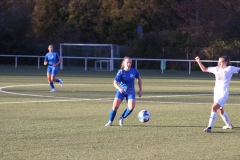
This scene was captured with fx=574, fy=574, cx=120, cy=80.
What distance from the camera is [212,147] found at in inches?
416

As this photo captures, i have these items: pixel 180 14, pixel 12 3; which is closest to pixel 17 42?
pixel 12 3

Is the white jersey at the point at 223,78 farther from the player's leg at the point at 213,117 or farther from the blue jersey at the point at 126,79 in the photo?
the blue jersey at the point at 126,79

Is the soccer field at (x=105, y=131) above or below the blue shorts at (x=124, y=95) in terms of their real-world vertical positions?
below

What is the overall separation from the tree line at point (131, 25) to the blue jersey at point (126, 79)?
3267cm

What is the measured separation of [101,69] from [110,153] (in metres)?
35.9

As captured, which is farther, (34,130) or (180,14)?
(180,14)

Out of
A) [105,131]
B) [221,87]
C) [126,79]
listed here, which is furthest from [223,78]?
[105,131]

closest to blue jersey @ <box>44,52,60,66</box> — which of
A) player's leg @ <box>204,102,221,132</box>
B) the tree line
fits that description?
player's leg @ <box>204,102,221,132</box>

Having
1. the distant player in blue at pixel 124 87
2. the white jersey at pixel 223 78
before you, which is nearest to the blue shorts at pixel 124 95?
the distant player in blue at pixel 124 87

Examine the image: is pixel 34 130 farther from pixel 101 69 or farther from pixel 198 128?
pixel 101 69

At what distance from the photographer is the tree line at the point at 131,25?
46.6 metres

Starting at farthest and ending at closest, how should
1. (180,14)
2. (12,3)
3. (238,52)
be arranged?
(12,3) → (180,14) → (238,52)

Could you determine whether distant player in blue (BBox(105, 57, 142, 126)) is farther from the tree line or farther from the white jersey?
the tree line

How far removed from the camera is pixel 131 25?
53.6 meters
